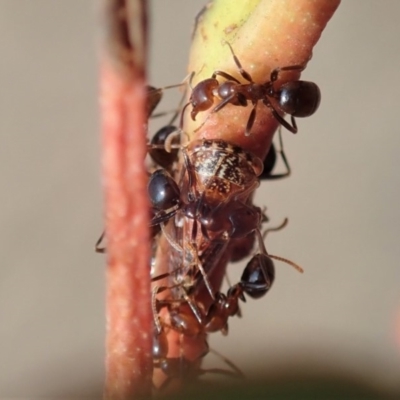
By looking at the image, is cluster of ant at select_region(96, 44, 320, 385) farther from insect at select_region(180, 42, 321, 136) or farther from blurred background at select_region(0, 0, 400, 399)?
blurred background at select_region(0, 0, 400, 399)

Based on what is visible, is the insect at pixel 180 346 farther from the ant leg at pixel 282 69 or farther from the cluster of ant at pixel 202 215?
the ant leg at pixel 282 69

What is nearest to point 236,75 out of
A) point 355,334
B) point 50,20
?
point 355,334

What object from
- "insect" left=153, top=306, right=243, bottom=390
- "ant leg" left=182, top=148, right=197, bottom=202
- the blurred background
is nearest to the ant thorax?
"ant leg" left=182, top=148, right=197, bottom=202

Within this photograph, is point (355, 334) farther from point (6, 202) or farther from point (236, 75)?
point (236, 75)

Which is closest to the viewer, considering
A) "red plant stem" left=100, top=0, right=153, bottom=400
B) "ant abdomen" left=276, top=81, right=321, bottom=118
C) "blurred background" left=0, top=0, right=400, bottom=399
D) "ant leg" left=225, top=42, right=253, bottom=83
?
"red plant stem" left=100, top=0, right=153, bottom=400

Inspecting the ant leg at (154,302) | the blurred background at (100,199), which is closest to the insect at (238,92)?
the ant leg at (154,302)
